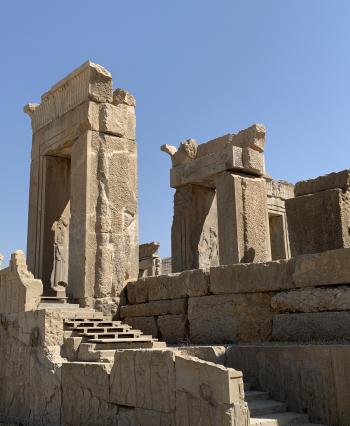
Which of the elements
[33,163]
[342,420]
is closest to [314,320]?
[342,420]

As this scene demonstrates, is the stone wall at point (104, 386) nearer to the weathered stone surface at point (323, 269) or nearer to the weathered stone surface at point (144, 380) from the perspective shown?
the weathered stone surface at point (144, 380)

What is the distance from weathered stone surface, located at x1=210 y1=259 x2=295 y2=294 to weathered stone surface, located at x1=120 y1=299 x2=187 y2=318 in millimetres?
760

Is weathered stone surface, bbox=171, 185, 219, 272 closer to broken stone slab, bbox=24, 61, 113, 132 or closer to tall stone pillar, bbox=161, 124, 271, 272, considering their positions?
tall stone pillar, bbox=161, 124, 271, 272

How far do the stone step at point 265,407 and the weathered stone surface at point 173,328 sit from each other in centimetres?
249

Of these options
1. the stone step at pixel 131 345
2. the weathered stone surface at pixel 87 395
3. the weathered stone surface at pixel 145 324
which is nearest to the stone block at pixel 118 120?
the weathered stone surface at pixel 145 324

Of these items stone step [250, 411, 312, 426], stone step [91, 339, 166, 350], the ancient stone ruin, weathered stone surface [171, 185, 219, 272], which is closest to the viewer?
stone step [250, 411, 312, 426]

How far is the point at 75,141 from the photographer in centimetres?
962

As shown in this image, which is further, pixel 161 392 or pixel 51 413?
pixel 51 413

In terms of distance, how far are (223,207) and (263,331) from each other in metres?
4.58

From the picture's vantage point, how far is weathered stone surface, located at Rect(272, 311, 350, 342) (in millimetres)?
5680

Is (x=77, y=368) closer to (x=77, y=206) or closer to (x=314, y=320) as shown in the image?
(x=314, y=320)

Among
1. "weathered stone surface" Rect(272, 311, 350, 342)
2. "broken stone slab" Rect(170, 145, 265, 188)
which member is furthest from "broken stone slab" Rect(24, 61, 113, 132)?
"weathered stone surface" Rect(272, 311, 350, 342)

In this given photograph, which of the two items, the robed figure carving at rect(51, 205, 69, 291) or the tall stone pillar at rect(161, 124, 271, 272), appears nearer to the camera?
the robed figure carving at rect(51, 205, 69, 291)

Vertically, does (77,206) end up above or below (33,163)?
below
